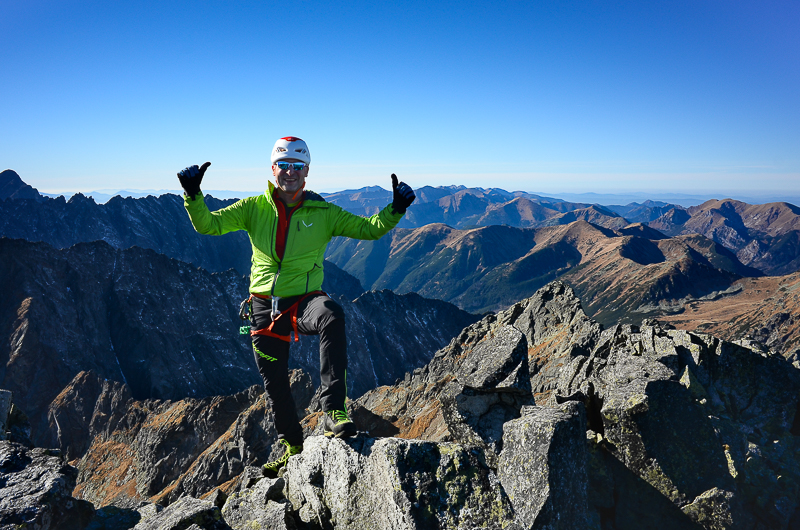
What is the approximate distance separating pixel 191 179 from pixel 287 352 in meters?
4.24

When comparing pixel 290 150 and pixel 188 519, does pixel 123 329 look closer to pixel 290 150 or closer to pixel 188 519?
pixel 188 519

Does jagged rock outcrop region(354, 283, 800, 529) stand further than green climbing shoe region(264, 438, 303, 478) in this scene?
No

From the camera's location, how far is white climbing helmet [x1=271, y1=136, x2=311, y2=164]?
917 centimetres

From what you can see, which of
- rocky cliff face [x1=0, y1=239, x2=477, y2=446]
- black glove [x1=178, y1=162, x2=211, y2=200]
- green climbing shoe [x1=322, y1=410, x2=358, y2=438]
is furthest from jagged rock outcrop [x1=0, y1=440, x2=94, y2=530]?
rocky cliff face [x1=0, y1=239, x2=477, y2=446]

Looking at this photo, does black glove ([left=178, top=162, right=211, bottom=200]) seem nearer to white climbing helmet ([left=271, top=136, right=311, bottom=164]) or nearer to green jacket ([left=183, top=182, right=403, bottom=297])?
green jacket ([left=183, top=182, right=403, bottom=297])

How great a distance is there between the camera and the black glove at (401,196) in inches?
363

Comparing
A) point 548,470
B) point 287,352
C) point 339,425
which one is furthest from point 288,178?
point 548,470

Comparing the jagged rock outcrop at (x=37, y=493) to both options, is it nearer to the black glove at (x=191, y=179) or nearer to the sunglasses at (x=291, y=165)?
the black glove at (x=191, y=179)

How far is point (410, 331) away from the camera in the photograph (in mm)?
180000

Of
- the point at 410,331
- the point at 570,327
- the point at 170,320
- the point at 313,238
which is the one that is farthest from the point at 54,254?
the point at 313,238

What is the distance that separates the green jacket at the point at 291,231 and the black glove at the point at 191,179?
0.89 feet

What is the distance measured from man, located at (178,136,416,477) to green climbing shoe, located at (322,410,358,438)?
0.09 feet

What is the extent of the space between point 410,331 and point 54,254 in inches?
4807

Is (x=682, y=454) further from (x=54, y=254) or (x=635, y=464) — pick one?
(x=54, y=254)
